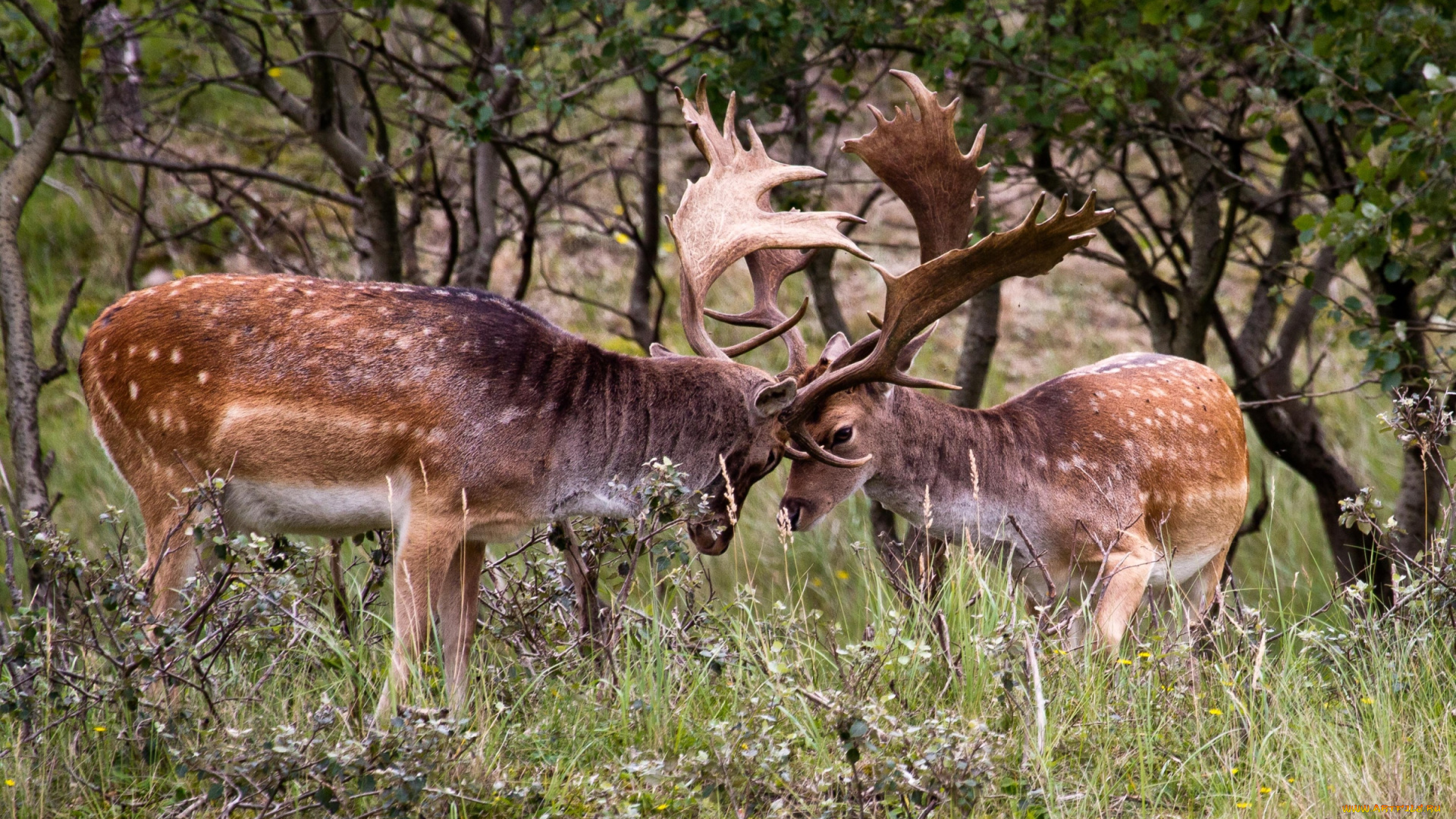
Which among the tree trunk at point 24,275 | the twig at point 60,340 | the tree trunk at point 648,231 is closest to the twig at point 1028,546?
the tree trunk at point 648,231

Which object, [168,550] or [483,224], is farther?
[483,224]

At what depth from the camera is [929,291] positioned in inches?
187

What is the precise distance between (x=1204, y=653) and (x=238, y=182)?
956 centimetres

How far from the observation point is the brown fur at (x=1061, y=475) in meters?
4.94

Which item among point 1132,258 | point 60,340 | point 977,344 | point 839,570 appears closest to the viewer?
point 60,340

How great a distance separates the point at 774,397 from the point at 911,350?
0.73 metres

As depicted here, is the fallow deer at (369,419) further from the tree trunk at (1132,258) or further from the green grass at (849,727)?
the tree trunk at (1132,258)

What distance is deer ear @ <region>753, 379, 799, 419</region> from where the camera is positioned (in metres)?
4.57

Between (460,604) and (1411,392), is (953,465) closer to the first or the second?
(460,604)

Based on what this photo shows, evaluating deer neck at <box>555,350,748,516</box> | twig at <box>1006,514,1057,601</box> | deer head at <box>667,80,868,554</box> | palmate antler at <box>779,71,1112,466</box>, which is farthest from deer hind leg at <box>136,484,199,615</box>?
twig at <box>1006,514,1057,601</box>

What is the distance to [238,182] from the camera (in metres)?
11.7

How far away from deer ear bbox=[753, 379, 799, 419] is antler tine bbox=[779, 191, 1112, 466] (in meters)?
0.08

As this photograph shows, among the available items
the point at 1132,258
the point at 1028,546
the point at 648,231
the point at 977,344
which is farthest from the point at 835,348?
the point at 648,231

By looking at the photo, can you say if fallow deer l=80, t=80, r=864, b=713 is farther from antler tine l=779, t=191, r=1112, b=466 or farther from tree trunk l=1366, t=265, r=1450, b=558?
tree trunk l=1366, t=265, r=1450, b=558
